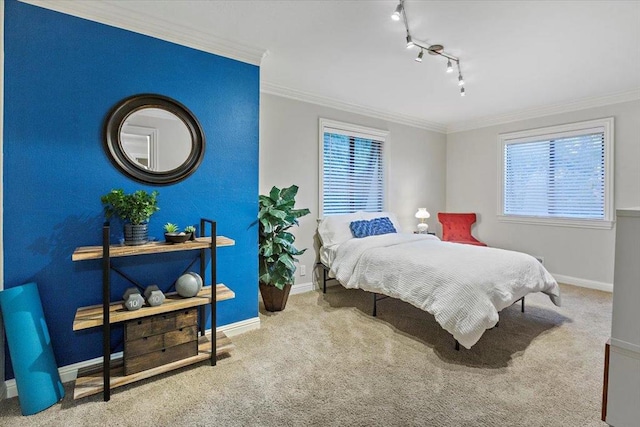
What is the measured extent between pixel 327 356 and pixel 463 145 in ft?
15.1

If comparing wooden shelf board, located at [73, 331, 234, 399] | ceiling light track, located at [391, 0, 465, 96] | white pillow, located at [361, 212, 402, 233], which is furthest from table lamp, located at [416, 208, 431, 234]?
wooden shelf board, located at [73, 331, 234, 399]

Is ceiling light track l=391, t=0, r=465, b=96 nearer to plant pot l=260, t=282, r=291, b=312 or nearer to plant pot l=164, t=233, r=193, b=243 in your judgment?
plant pot l=164, t=233, r=193, b=243

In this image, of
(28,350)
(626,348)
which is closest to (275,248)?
(28,350)

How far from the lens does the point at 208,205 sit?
8.56 ft

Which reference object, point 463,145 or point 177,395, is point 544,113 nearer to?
point 463,145

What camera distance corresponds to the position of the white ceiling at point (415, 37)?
2146 mm

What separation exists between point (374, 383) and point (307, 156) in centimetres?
276

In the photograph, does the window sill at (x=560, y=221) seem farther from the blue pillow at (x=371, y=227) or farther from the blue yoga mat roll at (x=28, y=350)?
the blue yoga mat roll at (x=28, y=350)

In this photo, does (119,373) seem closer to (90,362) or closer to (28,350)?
(90,362)

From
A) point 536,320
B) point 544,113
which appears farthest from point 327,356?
point 544,113

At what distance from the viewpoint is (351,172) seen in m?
4.59

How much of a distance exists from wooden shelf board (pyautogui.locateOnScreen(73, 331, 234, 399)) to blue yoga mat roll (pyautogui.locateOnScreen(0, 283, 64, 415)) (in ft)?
0.51

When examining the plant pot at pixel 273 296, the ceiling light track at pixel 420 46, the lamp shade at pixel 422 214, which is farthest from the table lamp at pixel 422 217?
the plant pot at pixel 273 296

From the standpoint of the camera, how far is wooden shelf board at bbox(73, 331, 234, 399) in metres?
1.89
